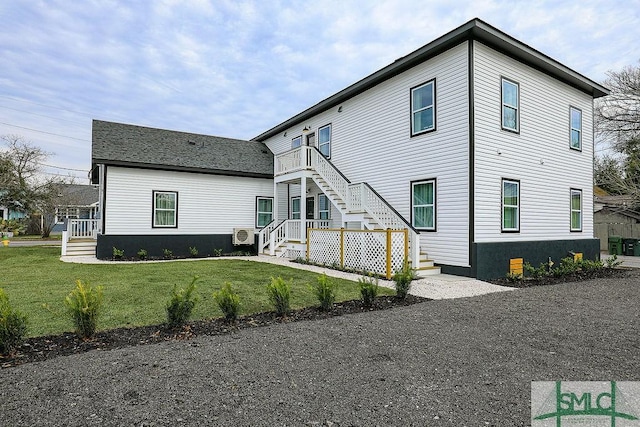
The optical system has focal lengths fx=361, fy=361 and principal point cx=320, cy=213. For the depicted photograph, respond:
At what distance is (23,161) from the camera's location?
31344 millimetres

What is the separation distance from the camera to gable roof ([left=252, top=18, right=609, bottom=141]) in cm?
953

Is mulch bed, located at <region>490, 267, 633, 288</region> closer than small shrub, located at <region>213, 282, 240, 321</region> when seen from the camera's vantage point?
No

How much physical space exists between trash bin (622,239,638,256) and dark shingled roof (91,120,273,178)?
1806 centimetres

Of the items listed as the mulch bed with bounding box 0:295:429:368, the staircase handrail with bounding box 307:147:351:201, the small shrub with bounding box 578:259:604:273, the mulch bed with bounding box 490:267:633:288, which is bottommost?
the mulch bed with bounding box 490:267:633:288

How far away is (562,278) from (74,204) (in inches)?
1461

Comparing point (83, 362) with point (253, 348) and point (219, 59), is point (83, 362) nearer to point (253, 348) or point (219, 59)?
point (253, 348)

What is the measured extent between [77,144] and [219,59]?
2739cm

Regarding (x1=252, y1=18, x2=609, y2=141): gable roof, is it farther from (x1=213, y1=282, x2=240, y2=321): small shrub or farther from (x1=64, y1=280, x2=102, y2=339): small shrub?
(x1=64, y1=280, x2=102, y2=339): small shrub

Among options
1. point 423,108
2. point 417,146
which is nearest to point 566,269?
point 417,146

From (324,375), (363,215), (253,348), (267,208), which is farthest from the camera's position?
(267,208)

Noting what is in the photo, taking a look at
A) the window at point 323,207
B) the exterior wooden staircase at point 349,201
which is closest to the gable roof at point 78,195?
the exterior wooden staircase at point 349,201

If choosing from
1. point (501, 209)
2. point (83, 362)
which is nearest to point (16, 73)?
point (83, 362)

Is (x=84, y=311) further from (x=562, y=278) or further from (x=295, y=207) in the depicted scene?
(x=295, y=207)

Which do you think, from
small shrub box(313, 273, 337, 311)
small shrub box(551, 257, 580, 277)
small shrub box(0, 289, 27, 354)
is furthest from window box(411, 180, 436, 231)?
small shrub box(0, 289, 27, 354)
